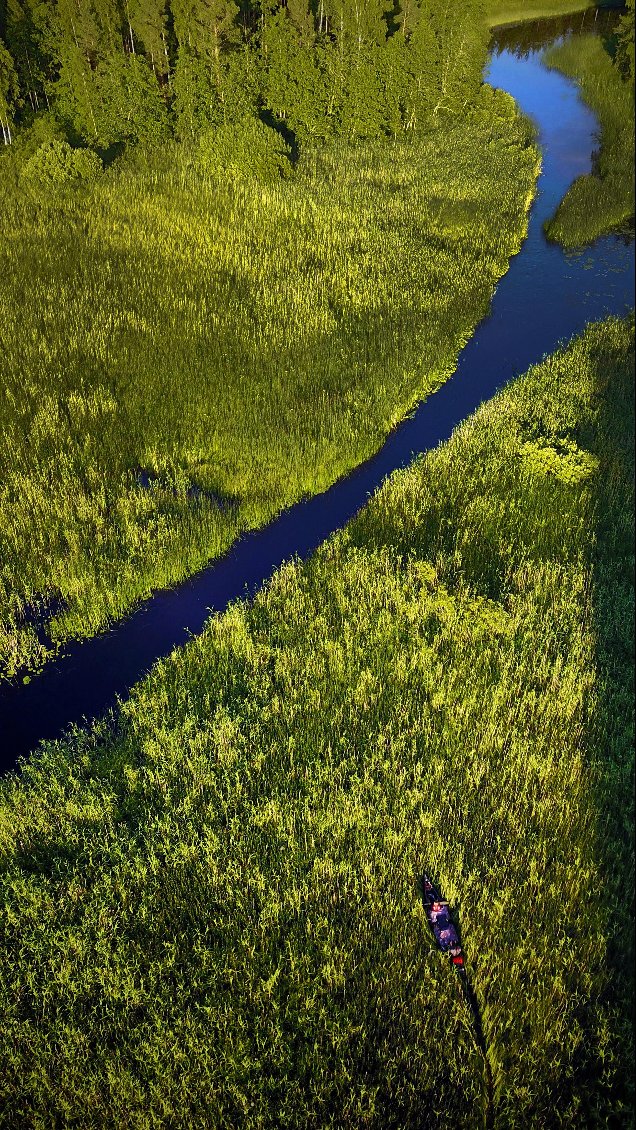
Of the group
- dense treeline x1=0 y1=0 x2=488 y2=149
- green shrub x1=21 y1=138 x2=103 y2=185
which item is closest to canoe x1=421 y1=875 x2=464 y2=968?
green shrub x1=21 y1=138 x2=103 y2=185

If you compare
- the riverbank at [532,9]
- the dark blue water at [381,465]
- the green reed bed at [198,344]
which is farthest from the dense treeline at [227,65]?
the riverbank at [532,9]

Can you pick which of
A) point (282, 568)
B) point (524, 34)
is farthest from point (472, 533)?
point (524, 34)

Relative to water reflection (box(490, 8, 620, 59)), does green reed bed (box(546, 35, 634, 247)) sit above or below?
below

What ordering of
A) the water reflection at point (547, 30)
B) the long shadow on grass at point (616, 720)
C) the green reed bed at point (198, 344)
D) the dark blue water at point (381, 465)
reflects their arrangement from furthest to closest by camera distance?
1. the water reflection at point (547, 30)
2. the green reed bed at point (198, 344)
3. the dark blue water at point (381, 465)
4. the long shadow on grass at point (616, 720)

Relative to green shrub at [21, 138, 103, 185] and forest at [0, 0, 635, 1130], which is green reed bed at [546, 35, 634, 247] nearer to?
forest at [0, 0, 635, 1130]

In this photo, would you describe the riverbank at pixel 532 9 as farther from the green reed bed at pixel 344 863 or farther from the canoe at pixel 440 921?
the canoe at pixel 440 921

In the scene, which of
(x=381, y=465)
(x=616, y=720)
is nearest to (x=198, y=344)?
(x=381, y=465)

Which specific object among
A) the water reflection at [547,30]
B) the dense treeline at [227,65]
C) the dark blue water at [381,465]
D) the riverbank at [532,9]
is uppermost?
the riverbank at [532,9]
